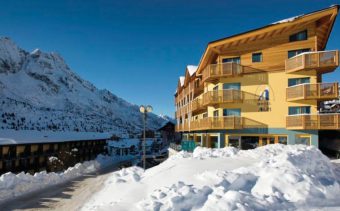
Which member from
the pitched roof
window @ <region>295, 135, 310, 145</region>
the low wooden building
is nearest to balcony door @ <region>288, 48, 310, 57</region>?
the pitched roof

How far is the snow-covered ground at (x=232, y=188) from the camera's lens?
858 cm

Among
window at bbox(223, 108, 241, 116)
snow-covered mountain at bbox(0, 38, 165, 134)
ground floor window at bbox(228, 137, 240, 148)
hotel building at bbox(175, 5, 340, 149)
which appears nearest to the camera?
hotel building at bbox(175, 5, 340, 149)

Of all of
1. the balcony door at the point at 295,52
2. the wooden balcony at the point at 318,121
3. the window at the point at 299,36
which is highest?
the window at the point at 299,36

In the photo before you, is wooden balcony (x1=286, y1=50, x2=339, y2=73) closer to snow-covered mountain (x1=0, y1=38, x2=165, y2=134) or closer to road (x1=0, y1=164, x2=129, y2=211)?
road (x1=0, y1=164, x2=129, y2=211)

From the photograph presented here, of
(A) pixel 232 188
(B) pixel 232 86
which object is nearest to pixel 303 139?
(B) pixel 232 86

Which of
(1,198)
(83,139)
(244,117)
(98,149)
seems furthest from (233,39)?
(98,149)

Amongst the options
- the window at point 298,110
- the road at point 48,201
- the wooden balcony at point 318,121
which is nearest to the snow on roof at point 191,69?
the window at point 298,110

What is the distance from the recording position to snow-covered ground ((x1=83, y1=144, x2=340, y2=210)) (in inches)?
338

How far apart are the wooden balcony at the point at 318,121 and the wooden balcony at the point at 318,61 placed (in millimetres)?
3646

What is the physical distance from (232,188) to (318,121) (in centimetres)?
1380

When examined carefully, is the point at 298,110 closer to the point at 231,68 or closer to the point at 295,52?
the point at 295,52

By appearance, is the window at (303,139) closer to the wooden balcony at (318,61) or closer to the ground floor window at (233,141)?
the ground floor window at (233,141)

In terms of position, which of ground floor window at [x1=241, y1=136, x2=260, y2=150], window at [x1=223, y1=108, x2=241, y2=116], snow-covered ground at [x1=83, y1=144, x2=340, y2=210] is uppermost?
window at [x1=223, y1=108, x2=241, y2=116]

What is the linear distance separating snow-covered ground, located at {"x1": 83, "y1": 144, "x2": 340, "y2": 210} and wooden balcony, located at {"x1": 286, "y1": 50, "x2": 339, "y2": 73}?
31.9 feet
